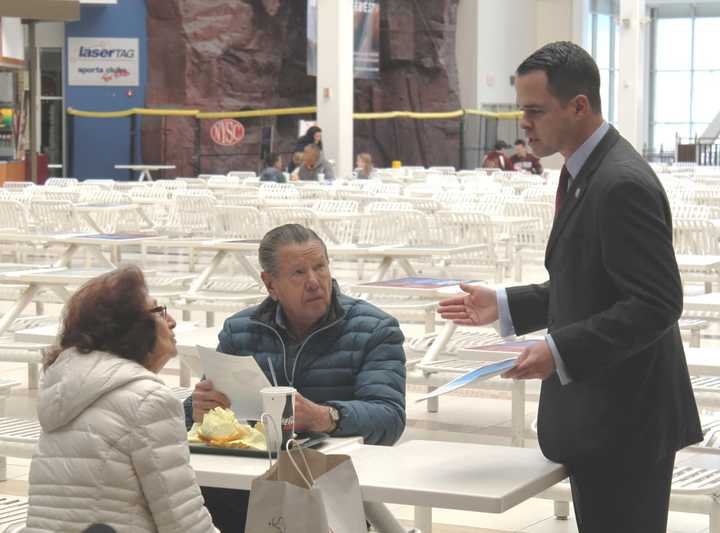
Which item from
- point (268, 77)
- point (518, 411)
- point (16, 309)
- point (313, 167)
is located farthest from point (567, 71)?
point (268, 77)

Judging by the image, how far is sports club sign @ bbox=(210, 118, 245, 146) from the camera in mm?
31656

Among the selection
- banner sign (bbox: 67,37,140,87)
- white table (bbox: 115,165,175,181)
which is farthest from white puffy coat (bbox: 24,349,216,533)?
banner sign (bbox: 67,37,140,87)

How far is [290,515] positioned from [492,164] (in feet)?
81.7

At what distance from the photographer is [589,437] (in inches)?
119

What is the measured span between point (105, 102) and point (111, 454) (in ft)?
98.5

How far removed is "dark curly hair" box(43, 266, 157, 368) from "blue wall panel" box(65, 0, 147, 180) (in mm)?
29429

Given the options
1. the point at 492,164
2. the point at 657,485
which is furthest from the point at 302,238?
the point at 492,164

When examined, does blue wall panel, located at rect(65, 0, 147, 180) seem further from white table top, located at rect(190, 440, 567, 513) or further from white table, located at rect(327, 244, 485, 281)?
white table top, located at rect(190, 440, 567, 513)

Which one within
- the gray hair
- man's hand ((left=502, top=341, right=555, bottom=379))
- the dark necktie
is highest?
the dark necktie

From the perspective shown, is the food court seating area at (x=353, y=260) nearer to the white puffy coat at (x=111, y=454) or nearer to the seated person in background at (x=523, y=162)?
the white puffy coat at (x=111, y=454)

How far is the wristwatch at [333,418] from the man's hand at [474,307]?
51 cm

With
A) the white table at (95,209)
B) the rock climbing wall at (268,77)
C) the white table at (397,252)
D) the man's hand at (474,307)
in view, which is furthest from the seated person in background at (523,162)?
the man's hand at (474,307)

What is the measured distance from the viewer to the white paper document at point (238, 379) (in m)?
3.61

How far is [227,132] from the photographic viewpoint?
31.7 m
